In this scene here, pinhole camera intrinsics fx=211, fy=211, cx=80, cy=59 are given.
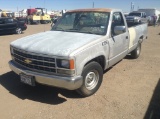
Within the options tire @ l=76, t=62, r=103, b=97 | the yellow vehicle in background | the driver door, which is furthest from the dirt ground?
the yellow vehicle in background

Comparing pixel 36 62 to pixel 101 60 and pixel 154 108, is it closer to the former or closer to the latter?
pixel 101 60

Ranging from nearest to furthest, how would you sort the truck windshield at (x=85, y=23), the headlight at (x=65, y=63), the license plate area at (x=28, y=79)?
the headlight at (x=65, y=63), the license plate area at (x=28, y=79), the truck windshield at (x=85, y=23)

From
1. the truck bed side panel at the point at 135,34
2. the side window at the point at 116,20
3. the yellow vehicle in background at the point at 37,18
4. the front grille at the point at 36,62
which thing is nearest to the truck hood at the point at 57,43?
the front grille at the point at 36,62

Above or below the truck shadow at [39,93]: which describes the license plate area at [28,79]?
above

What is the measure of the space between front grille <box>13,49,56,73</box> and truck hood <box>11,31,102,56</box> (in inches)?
4.5

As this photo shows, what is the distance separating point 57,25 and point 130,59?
3.39m

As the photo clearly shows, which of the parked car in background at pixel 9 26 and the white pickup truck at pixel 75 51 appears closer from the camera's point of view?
the white pickup truck at pixel 75 51

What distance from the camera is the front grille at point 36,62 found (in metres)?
4.05

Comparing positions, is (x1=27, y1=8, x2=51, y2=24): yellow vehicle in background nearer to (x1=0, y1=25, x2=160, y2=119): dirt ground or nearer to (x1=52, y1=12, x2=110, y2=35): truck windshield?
(x1=0, y1=25, x2=160, y2=119): dirt ground

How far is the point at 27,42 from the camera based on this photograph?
4.71 meters

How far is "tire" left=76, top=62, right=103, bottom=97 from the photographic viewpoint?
4372 mm

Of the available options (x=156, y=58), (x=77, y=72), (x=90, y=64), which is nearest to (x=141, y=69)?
(x=156, y=58)

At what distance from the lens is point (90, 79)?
4750 mm

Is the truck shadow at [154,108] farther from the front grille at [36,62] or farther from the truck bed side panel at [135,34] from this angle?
the truck bed side panel at [135,34]
